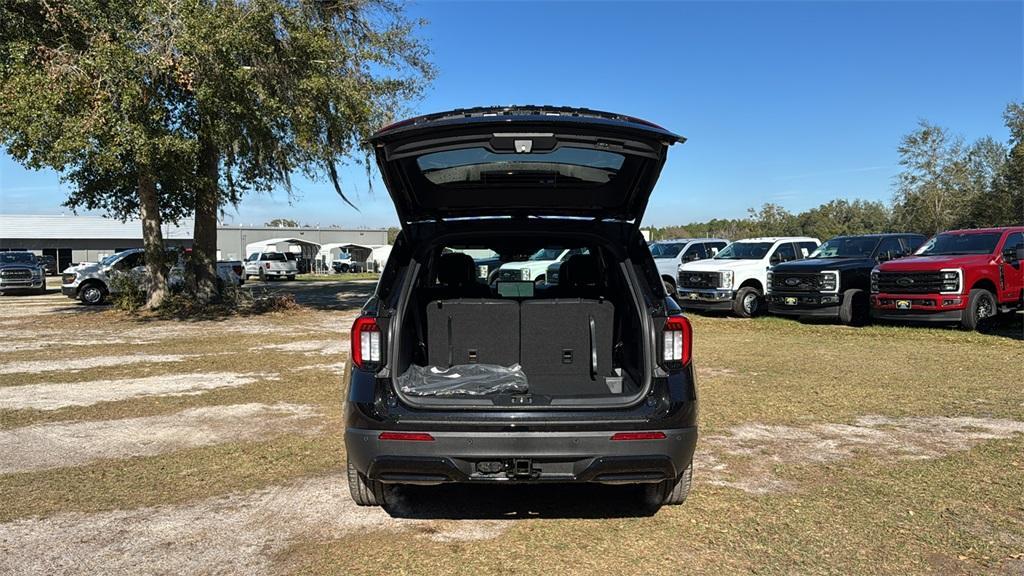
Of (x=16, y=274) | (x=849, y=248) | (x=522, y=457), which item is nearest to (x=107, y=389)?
(x=522, y=457)

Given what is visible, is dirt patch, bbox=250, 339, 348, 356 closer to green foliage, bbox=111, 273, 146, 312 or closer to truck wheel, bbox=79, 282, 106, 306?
green foliage, bbox=111, 273, 146, 312

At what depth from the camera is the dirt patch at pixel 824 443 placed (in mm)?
5027

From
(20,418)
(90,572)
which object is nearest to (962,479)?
(90,572)

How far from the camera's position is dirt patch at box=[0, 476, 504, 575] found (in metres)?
3.63

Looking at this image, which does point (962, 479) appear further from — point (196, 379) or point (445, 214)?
point (196, 379)

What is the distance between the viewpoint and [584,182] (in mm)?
4414

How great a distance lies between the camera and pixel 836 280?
565 inches

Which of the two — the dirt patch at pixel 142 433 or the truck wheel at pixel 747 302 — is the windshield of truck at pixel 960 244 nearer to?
the truck wheel at pixel 747 302

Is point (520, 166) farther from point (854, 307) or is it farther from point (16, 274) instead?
point (16, 274)

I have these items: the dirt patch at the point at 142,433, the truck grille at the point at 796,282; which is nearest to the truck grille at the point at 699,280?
the truck grille at the point at 796,282

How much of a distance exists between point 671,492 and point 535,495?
86 centimetres

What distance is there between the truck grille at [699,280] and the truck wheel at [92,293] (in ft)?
56.1

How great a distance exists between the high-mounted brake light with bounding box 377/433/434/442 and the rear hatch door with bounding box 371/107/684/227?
1394 millimetres

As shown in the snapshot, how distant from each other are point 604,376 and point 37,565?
315 cm
